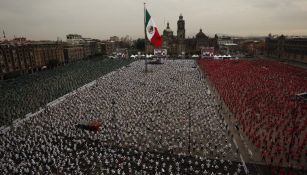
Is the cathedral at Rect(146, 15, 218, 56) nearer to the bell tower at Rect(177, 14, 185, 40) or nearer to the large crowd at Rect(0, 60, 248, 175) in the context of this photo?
the bell tower at Rect(177, 14, 185, 40)

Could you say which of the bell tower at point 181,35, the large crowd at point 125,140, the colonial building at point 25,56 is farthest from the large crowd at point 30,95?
the bell tower at point 181,35

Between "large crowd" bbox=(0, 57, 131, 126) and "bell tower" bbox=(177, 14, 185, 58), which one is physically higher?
"bell tower" bbox=(177, 14, 185, 58)

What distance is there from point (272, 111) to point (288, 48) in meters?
68.7

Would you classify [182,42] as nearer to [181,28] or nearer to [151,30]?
[181,28]

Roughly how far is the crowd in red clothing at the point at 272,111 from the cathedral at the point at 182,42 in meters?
57.9

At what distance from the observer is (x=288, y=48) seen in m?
88.1

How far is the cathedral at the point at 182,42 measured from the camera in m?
109

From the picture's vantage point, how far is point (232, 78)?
52.7 m

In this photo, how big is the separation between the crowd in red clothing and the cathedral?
57.9m

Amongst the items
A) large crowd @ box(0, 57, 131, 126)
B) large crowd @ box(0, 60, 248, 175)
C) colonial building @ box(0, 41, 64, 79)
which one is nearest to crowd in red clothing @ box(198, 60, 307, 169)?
large crowd @ box(0, 60, 248, 175)

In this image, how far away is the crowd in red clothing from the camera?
20.8m

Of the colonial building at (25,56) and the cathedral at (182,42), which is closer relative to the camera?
the colonial building at (25,56)

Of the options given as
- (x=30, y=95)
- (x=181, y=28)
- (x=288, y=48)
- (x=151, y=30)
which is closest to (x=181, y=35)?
(x=181, y=28)

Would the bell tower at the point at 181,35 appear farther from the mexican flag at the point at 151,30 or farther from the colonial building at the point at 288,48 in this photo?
the mexican flag at the point at 151,30
